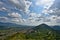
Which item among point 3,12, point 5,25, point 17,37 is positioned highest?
point 3,12

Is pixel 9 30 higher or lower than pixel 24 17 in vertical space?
lower

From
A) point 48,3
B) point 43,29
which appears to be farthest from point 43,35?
point 48,3

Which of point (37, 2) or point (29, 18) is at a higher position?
point (37, 2)

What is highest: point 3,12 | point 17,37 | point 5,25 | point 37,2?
point 37,2

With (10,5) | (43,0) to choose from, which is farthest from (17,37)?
(43,0)

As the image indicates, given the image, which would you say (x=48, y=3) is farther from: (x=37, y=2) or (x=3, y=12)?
(x=3, y=12)

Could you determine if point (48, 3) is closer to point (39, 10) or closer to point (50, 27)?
point (39, 10)
